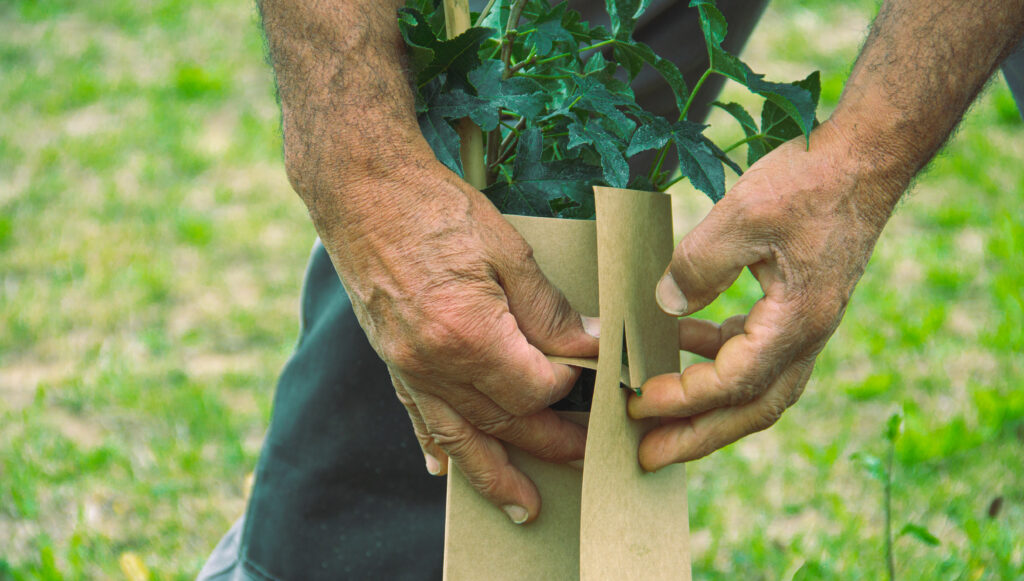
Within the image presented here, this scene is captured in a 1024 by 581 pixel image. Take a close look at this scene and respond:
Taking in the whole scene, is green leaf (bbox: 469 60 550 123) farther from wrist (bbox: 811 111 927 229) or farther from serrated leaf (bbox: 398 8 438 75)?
wrist (bbox: 811 111 927 229)

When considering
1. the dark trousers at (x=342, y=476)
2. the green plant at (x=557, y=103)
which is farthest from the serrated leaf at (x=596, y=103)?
the dark trousers at (x=342, y=476)

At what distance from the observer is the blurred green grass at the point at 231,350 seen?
2.16 metres

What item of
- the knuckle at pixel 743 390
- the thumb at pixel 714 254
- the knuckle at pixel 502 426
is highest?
the thumb at pixel 714 254

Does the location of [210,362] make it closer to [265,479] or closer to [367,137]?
[265,479]

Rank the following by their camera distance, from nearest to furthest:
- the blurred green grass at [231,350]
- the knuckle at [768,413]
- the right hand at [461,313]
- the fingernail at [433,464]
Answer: the right hand at [461,313], the knuckle at [768,413], the fingernail at [433,464], the blurred green grass at [231,350]

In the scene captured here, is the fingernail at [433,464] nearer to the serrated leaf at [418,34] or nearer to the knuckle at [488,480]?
the knuckle at [488,480]

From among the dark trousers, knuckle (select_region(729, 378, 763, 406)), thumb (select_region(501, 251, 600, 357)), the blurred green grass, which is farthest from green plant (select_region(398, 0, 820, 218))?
the blurred green grass

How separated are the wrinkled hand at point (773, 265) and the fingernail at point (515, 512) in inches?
6.4

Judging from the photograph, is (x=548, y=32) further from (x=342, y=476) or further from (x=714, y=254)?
(x=342, y=476)

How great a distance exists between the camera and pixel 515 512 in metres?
1.10

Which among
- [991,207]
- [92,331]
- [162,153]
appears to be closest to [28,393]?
[92,331]

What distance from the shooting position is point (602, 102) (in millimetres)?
1064

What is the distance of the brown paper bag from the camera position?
102cm

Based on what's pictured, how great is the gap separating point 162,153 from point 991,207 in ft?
12.2
